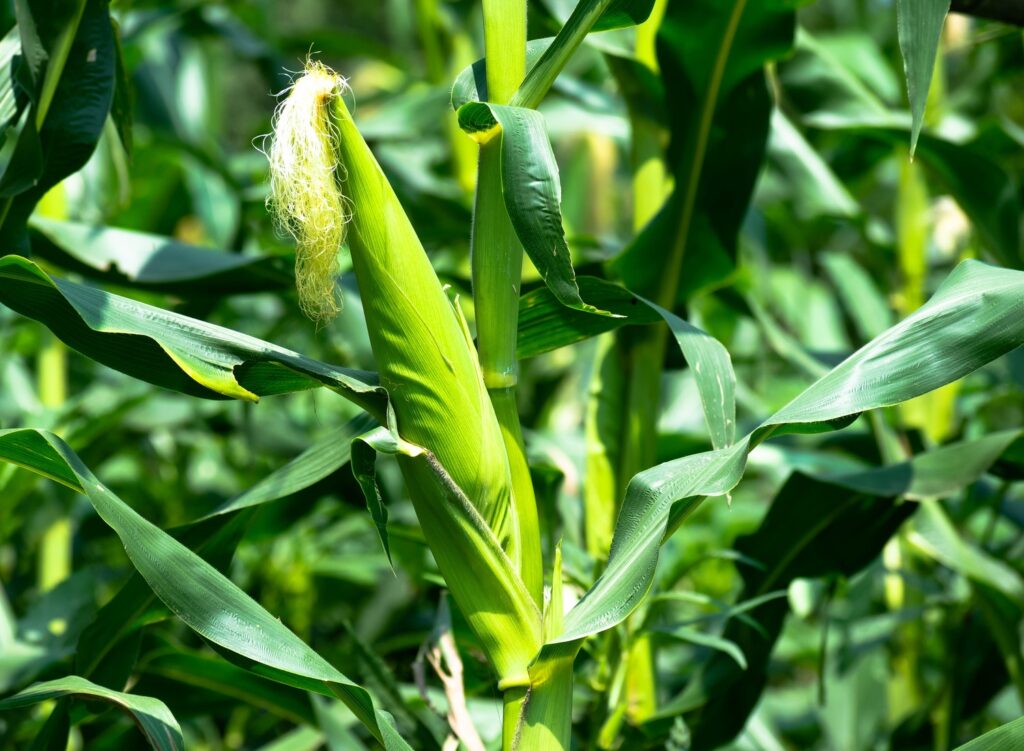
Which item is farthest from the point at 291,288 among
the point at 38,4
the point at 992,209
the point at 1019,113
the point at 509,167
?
the point at 1019,113

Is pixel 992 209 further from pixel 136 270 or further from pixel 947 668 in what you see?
pixel 136 270

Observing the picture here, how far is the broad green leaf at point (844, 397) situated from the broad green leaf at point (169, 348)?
0.16 m

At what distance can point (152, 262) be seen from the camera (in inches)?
34.7

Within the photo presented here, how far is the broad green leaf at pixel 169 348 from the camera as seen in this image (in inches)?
22.5

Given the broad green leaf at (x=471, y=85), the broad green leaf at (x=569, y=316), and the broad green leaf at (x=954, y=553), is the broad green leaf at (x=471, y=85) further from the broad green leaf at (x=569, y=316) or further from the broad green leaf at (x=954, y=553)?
the broad green leaf at (x=954, y=553)

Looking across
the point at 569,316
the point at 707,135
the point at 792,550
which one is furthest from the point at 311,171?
the point at 792,550

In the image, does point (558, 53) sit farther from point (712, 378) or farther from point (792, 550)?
point (792, 550)

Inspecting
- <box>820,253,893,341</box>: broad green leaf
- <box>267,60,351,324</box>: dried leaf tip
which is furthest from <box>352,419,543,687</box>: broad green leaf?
<box>820,253,893,341</box>: broad green leaf

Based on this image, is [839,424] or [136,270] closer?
[839,424]

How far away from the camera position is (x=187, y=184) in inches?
65.0

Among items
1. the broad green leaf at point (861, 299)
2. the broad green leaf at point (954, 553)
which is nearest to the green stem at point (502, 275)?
the broad green leaf at point (954, 553)

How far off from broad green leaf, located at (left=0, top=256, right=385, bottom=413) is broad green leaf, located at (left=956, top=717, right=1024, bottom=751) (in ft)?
1.27

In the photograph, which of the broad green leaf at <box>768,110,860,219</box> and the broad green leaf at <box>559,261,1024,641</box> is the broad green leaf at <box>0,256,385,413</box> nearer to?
the broad green leaf at <box>559,261,1024,641</box>

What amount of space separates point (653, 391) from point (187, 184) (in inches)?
40.0
